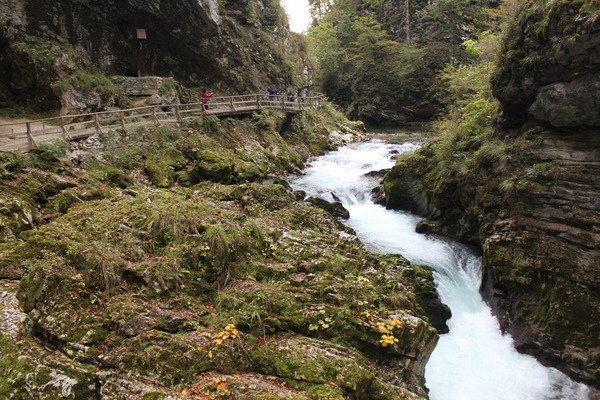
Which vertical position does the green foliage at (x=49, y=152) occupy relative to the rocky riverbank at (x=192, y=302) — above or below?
above

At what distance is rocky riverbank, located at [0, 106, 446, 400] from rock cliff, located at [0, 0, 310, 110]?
9968 millimetres

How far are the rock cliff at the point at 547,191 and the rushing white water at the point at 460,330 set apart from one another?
44 cm

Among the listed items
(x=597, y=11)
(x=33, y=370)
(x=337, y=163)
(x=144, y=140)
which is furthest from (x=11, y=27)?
(x=597, y=11)

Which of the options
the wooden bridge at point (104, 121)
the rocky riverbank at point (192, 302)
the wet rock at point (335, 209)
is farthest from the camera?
the wet rock at point (335, 209)

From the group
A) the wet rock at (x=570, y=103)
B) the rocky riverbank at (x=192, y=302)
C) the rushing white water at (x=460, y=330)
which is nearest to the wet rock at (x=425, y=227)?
the rushing white water at (x=460, y=330)

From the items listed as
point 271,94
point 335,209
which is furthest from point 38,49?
point 335,209

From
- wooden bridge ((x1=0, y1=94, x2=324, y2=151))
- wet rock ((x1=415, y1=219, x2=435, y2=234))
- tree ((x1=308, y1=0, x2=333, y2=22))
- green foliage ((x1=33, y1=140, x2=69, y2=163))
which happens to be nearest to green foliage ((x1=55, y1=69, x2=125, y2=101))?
wooden bridge ((x1=0, y1=94, x2=324, y2=151))

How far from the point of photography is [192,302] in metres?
6.51

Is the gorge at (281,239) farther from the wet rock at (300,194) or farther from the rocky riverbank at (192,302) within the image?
the wet rock at (300,194)

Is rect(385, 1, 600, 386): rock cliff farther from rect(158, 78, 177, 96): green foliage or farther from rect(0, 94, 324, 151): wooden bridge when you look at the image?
rect(158, 78, 177, 96): green foliage

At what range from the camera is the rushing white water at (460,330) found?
29.0 ft

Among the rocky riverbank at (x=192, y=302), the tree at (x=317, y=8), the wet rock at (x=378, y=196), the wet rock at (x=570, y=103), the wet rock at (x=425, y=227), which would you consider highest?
the tree at (x=317, y=8)

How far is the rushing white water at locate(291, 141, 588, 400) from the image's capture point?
348 inches

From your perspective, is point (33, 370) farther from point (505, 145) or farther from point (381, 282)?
point (505, 145)
